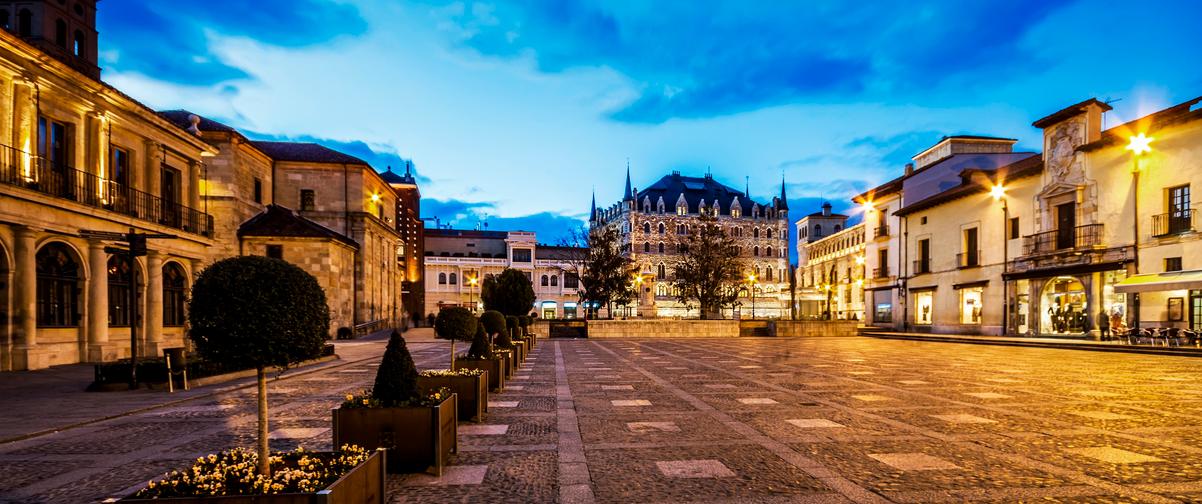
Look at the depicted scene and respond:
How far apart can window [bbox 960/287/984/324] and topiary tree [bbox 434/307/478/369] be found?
3601 cm

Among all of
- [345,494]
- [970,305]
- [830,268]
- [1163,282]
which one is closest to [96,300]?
[345,494]

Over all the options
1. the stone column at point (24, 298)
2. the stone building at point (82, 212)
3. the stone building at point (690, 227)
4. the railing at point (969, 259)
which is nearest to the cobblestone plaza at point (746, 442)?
the stone building at point (82, 212)

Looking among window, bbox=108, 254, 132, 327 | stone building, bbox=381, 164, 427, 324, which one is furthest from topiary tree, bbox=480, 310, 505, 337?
stone building, bbox=381, 164, 427, 324

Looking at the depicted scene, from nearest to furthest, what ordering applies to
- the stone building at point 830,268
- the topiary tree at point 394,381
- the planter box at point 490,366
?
the topiary tree at point 394,381, the planter box at point 490,366, the stone building at point 830,268

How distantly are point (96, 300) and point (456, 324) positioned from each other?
15.5 meters

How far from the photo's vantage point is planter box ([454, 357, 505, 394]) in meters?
11.0

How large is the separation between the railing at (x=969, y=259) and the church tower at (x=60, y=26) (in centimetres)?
4795

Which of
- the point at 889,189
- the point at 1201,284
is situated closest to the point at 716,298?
the point at 889,189

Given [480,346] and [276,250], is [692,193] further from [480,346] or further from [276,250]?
[480,346]

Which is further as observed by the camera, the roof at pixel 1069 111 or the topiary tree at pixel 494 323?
the roof at pixel 1069 111

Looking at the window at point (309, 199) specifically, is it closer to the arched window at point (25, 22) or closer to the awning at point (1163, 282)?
the arched window at point (25, 22)

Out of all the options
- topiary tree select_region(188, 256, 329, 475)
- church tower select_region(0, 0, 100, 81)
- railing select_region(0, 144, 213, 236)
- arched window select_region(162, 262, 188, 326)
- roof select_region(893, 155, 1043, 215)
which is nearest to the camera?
topiary tree select_region(188, 256, 329, 475)

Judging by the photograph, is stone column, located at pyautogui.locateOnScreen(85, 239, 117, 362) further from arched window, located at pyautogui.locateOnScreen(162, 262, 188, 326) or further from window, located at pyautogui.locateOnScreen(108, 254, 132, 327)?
arched window, located at pyautogui.locateOnScreen(162, 262, 188, 326)

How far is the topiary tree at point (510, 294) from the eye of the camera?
2727 cm
